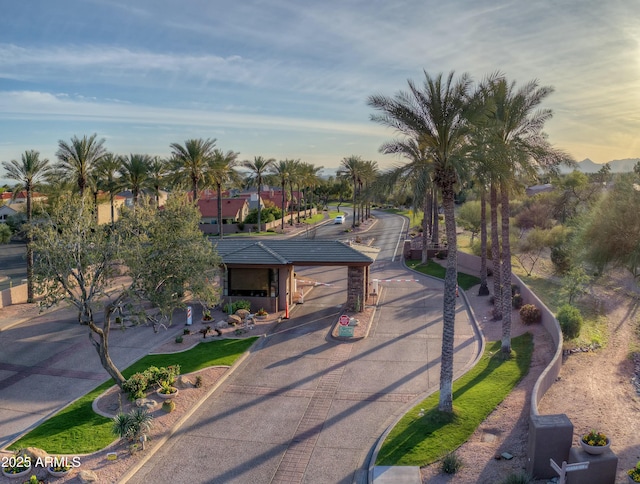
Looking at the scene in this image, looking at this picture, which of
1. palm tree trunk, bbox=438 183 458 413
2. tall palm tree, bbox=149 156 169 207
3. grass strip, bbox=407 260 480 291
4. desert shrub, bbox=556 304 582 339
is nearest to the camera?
palm tree trunk, bbox=438 183 458 413

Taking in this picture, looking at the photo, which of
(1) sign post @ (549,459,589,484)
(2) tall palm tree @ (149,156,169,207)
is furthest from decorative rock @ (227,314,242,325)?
(2) tall palm tree @ (149,156,169,207)

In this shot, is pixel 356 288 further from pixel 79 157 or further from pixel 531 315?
pixel 79 157

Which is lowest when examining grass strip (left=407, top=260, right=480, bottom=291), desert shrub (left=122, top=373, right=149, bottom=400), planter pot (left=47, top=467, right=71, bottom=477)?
planter pot (left=47, top=467, right=71, bottom=477)

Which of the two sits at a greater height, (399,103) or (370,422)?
(399,103)

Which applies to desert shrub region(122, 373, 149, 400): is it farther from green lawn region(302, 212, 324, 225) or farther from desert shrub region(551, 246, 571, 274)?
green lawn region(302, 212, 324, 225)

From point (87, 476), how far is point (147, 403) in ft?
13.6

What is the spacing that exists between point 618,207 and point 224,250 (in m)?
23.5

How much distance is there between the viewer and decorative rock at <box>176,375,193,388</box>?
18.5 meters

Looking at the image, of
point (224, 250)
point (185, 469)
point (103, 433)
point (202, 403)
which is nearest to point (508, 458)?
point (185, 469)

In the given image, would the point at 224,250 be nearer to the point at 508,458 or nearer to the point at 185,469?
the point at 185,469

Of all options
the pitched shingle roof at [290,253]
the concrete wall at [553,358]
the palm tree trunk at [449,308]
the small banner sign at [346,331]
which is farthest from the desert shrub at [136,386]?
the concrete wall at [553,358]

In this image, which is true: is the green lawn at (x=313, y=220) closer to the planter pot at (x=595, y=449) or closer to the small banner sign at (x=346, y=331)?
the small banner sign at (x=346, y=331)

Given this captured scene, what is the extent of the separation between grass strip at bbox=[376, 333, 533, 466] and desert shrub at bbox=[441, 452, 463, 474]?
0.54 m

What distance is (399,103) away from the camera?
649 inches
